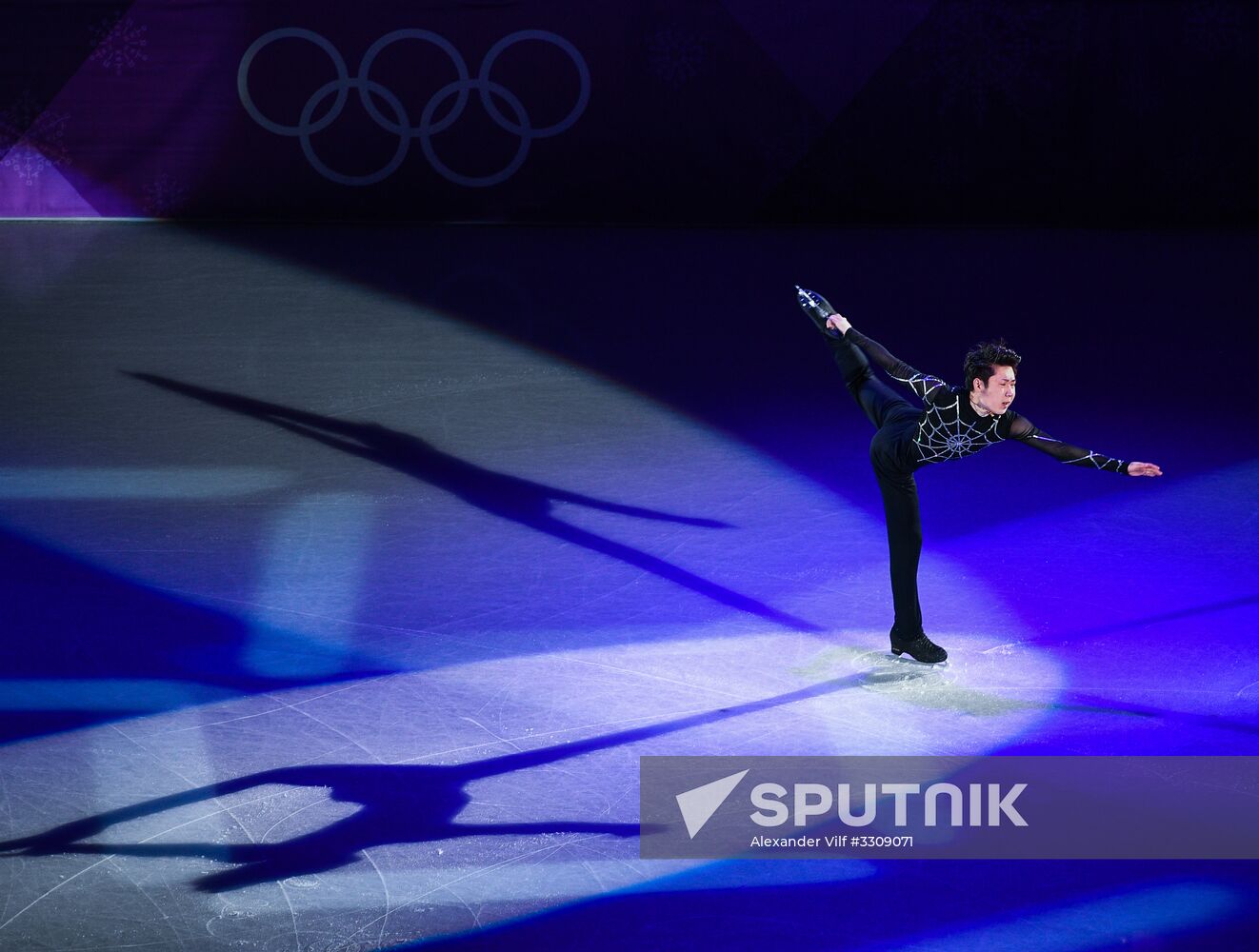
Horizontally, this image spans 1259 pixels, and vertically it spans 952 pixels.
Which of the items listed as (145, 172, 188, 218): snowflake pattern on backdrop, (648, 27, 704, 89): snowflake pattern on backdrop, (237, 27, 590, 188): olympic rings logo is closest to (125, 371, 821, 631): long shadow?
(237, 27, 590, 188): olympic rings logo

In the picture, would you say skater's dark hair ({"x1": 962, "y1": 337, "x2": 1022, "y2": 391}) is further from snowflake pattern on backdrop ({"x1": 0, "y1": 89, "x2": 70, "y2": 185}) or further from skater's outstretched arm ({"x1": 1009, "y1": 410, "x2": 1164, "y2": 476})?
snowflake pattern on backdrop ({"x1": 0, "y1": 89, "x2": 70, "y2": 185})

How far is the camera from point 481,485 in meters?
7.83

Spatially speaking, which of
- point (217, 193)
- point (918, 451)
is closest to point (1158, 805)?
point (918, 451)

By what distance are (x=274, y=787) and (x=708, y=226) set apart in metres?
11.6

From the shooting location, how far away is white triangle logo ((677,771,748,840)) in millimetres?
4535

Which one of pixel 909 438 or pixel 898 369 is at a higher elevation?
pixel 898 369

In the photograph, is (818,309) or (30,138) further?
(30,138)

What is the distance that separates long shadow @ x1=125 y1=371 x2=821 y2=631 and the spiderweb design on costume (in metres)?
1.08

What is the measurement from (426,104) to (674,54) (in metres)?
2.62

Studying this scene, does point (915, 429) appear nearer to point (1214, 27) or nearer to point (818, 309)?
point (818, 309)

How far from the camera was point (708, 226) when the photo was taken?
51.1ft

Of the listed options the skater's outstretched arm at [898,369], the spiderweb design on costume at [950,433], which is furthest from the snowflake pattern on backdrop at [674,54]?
the spiderweb design on costume at [950,433]

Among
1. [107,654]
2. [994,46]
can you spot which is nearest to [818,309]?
[107,654]

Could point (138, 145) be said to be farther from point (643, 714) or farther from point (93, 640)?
point (643, 714)
